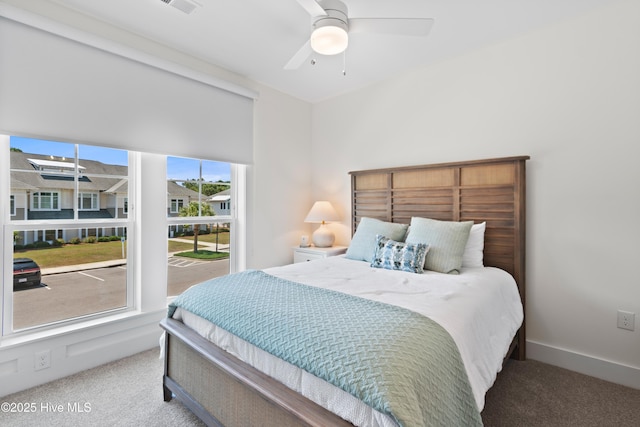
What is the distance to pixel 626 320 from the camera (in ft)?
6.84

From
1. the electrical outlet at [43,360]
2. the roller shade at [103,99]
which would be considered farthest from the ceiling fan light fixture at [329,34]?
the electrical outlet at [43,360]

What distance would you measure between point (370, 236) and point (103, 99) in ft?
7.89

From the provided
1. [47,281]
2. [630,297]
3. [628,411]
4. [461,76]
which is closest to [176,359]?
[47,281]

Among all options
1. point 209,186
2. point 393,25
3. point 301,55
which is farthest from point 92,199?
point 393,25

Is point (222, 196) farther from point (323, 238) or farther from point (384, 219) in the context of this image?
point (384, 219)

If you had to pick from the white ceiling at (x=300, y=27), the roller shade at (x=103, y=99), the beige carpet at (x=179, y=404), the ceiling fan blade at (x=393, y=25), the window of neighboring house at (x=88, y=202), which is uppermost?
the white ceiling at (x=300, y=27)

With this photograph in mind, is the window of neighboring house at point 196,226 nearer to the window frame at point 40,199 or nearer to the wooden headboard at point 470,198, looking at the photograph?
the window frame at point 40,199

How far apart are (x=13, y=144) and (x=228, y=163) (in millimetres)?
1616

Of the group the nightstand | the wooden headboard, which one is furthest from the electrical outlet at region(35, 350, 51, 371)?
the wooden headboard

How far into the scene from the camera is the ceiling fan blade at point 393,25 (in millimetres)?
1774

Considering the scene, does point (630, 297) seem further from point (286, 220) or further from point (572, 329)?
point (286, 220)

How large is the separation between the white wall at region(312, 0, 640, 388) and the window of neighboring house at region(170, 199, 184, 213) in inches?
100

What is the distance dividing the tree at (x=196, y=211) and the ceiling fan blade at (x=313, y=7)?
2014 mm

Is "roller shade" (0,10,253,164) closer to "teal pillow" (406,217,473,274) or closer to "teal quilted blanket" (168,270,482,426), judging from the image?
"teal quilted blanket" (168,270,482,426)
